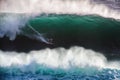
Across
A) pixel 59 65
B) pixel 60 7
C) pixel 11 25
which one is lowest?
pixel 59 65

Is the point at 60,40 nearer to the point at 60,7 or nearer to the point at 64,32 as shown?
the point at 64,32

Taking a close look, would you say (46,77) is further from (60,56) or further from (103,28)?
(103,28)

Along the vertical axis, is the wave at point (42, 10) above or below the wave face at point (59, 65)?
above

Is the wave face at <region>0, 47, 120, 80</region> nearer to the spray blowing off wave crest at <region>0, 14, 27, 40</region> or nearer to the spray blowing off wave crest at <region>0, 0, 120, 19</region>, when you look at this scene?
the spray blowing off wave crest at <region>0, 14, 27, 40</region>

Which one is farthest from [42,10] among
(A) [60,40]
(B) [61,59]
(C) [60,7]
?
(B) [61,59]

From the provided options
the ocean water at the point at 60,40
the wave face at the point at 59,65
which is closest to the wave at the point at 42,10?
the ocean water at the point at 60,40

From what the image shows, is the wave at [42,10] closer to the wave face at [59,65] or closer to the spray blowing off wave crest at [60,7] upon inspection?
the spray blowing off wave crest at [60,7]

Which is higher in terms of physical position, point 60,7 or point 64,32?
point 60,7

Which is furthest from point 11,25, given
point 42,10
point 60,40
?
point 60,40
